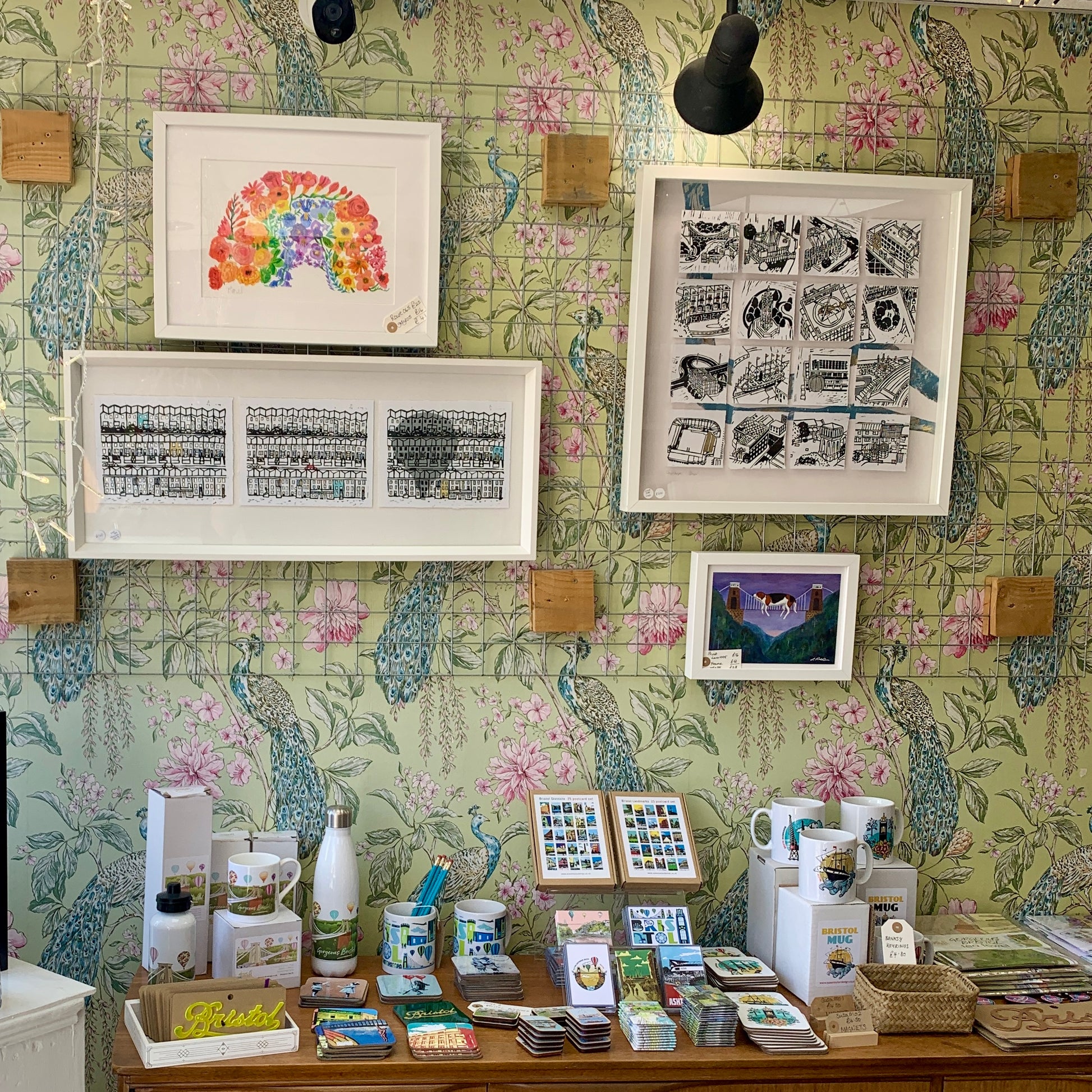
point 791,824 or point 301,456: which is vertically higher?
point 301,456

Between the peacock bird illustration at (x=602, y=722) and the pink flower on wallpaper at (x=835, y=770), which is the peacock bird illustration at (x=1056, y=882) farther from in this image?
the peacock bird illustration at (x=602, y=722)

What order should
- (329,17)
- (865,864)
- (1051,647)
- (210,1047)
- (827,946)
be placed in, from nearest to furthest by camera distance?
1. (210,1047)
2. (329,17)
3. (827,946)
4. (865,864)
5. (1051,647)

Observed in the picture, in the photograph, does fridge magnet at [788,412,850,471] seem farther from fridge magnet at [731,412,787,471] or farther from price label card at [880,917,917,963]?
price label card at [880,917,917,963]

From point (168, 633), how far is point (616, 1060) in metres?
1.05

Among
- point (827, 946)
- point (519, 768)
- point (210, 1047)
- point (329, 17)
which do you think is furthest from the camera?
point (519, 768)

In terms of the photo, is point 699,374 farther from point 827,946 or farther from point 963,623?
point 827,946

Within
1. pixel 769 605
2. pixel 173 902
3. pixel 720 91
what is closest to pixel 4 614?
pixel 173 902

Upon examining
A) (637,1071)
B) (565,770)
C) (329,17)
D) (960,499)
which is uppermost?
(329,17)

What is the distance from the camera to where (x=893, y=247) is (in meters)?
2.13

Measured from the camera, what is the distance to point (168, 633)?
81.1 inches

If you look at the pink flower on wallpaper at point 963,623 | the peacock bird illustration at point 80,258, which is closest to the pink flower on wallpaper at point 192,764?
A: the peacock bird illustration at point 80,258

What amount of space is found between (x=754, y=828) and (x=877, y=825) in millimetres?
Result: 225

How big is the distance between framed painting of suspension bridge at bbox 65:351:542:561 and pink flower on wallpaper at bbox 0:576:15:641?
16cm

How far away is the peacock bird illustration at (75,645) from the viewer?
2.03m
